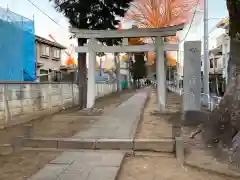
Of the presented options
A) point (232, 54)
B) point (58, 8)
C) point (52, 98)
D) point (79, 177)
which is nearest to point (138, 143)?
point (79, 177)

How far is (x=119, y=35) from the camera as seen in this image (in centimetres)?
1586

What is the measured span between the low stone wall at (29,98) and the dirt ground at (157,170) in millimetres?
4758

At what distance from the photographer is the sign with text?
13.4 m

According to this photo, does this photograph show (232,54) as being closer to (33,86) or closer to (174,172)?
(174,172)

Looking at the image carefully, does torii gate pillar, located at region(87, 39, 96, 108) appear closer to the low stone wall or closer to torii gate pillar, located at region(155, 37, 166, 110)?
the low stone wall

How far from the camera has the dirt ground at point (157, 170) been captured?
602cm

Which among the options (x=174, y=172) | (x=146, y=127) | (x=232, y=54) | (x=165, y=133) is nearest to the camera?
(x=174, y=172)

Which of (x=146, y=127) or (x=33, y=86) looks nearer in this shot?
(x=146, y=127)

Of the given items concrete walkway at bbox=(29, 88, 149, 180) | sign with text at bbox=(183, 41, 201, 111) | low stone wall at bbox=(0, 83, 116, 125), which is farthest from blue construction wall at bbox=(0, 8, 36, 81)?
sign with text at bbox=(183, 41, 201, 111)

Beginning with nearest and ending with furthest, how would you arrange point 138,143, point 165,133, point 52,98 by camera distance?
point 138,143 < point 165,133 < point 52,98

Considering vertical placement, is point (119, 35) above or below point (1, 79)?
above

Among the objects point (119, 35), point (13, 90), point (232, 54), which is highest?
point (119, 35)

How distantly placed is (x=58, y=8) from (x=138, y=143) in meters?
10.4

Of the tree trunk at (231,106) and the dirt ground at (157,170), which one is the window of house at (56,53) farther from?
the dirt ground at (157,170)
